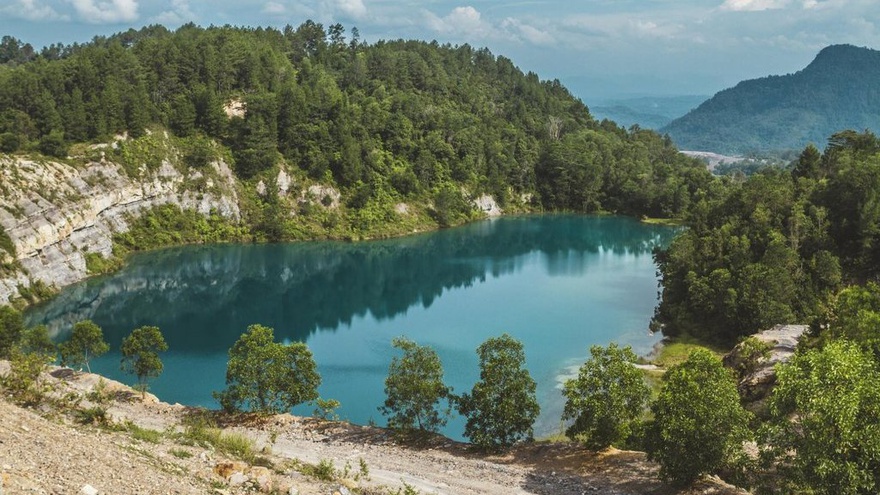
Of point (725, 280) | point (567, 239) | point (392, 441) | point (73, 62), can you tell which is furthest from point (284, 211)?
point (392, 441)

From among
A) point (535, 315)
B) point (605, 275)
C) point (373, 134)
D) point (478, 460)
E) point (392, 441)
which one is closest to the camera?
point (478, 460)

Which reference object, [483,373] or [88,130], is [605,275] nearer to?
[483,373]

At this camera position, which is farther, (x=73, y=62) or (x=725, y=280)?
(x=73, y=62)

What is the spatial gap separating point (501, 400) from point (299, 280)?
176ft

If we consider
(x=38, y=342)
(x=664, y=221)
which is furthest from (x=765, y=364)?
(x=664, y=221)

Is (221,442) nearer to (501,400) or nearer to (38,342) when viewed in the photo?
(501,400)

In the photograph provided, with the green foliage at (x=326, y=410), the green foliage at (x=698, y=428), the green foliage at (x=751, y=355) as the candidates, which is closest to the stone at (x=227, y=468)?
the green foliage at (x=698, y=428)

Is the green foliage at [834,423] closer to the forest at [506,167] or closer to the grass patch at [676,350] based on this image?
the forest at [506,167]

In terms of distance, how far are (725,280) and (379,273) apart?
41.6m

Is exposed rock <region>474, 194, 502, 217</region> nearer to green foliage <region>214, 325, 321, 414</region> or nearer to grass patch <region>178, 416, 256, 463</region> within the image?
green foliage <region>214, 325, 321, 414</region>

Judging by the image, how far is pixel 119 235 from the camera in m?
84.5

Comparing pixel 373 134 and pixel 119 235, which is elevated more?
pixel 373 134

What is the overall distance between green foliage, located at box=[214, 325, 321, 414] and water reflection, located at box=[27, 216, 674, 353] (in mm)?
21218

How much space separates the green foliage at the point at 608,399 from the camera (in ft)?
90.2
